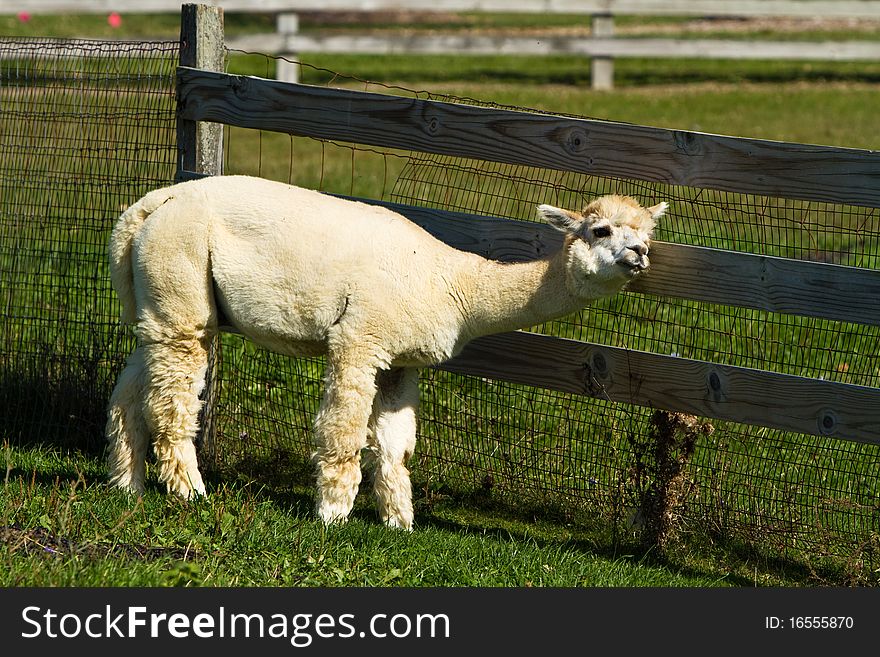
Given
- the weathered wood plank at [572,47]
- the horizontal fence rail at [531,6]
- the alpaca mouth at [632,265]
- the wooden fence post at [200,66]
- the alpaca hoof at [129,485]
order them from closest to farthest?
the alpaca mouth at [632,265] < the alpaca hoof at [129,485] < the wooden fence post at [200,66] < the horizontal fence rail at [531,6] < the weathered wood plank at [572,47]

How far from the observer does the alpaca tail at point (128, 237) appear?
5.68 meters

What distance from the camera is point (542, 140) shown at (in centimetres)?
567

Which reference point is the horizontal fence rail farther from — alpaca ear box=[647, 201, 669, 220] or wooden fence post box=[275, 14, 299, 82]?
alpaca ear box=[647, 201, 669, 220]

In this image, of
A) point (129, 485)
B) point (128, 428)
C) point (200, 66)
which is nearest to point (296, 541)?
point (129, 485)

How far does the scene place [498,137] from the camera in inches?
227

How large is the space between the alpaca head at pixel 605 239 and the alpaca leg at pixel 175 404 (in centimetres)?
187

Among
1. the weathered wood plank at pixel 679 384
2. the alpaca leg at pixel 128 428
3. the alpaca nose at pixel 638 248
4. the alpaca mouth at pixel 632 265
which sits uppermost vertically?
the alpaca nose at pixel 638 248

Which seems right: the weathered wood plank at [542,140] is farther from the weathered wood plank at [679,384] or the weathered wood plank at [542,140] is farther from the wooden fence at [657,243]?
the weathered wood plank at [679,384]

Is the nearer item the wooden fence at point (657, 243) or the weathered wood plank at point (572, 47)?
the wooden fence at point (657, 243)

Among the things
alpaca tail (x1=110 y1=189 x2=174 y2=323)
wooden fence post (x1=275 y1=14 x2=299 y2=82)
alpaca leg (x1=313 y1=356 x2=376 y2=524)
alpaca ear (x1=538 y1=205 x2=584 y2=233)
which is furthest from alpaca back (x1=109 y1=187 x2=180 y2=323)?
wooden fence post (x1=275 y1=14 x2=299 y2=82)

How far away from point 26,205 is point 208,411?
179 cm

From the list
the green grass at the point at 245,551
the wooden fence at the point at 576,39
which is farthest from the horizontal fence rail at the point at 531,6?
the green grass at the point at 245,551

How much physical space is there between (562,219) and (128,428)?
2451 mm

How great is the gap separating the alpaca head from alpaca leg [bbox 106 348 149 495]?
225 centimetres
